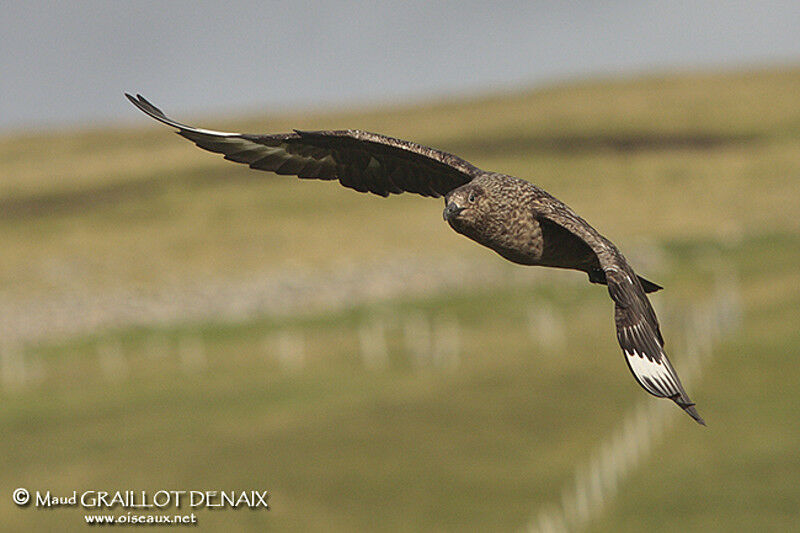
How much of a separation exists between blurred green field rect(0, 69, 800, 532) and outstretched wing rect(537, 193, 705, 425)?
22.9 m

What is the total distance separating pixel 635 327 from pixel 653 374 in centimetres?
50

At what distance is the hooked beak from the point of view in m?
8.88

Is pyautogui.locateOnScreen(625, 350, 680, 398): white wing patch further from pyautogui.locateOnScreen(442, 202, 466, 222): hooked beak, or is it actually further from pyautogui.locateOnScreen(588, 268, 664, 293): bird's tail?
pyautogui.locateOnScreen(588, 268, 664, 293): bird's tail

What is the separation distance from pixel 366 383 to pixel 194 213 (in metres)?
40.9

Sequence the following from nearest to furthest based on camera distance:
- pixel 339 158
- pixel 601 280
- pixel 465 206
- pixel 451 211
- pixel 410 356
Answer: pixel 451 211 → pixel 465 206 → pixel 601 280 → pixel 339 158 → pixel 410 356

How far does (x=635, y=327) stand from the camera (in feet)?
26.4

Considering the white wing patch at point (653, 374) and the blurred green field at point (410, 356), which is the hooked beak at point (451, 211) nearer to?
the white wing patch at point (653, 374)

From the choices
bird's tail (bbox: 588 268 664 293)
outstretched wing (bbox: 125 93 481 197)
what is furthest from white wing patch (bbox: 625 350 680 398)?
outstretched wing (bbox: 125 93 481 197)

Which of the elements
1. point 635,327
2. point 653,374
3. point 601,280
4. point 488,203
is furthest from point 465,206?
point 653,374

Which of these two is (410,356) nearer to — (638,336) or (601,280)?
(601,280)

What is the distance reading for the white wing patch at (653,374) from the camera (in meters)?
7.30

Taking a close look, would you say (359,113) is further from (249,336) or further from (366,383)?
(366,383)

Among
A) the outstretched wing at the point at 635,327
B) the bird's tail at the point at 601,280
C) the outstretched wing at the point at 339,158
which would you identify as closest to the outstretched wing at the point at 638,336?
the outstretched wing at the point at 635,327

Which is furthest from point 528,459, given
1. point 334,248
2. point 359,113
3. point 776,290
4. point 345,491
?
point 359,113
